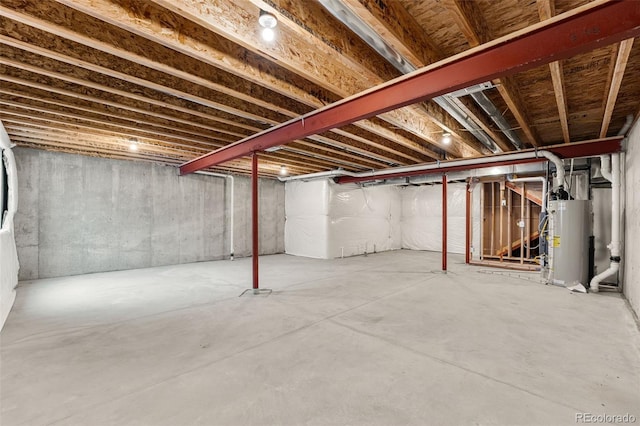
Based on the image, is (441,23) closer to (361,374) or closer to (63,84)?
(361,374)

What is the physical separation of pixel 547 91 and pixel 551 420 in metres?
3.04

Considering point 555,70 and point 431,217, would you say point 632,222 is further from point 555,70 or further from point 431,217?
point 431,217

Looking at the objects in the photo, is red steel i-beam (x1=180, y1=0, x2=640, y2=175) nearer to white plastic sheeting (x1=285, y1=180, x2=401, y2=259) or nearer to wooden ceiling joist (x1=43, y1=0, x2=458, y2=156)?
wooden ceiling joist (x1=43, y1=0, x2=458, y2=156)

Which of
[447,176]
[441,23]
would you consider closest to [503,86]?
[441,23]

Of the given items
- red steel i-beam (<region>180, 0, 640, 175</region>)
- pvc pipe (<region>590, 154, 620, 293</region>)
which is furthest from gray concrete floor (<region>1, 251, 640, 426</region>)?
red steel i-beam (<region>180, 0, 640, 175</region>)

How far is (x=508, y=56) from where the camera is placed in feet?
5.91

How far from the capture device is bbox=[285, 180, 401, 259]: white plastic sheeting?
745 cm

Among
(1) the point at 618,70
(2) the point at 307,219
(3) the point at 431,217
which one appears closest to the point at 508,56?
(1) the point at 618,70

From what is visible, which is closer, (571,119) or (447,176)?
(571,119)

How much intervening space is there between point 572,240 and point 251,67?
5038 mm

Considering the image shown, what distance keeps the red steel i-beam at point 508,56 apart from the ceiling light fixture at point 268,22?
3.42ft

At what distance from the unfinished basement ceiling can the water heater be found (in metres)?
1.12

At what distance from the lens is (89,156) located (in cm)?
550

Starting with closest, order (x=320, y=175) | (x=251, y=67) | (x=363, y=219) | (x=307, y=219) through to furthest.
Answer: (x=251, y=67) < (x=320, y=175) < (x=307, y=219) < (x=363, y=219)
